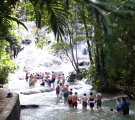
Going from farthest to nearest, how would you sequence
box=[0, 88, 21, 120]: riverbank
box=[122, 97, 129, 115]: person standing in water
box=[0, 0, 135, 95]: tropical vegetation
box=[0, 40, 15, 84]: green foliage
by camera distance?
box=[0, 40, 15, 84]: green foliage, box=[122, 97, 129, 115]: person standing in water, box=[0, 88, 21, 120]: riverbank, box=[0, 0, 135, 95]: tropical vegetation

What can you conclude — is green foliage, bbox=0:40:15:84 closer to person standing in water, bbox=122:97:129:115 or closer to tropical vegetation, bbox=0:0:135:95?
tropical vegetation, bbox=0:0:135:95

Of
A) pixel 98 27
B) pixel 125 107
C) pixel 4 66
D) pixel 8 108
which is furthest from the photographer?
pixel 4 66

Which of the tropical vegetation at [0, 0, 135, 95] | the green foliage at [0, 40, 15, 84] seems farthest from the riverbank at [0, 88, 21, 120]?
the green foliage at [0, 40, 15, 84]

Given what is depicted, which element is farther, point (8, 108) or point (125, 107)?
point (125, 107)

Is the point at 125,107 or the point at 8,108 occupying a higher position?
the point at 8,108

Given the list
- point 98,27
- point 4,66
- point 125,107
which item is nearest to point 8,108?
point 98,27

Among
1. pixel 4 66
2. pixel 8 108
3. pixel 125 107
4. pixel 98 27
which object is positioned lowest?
pixel 125 107

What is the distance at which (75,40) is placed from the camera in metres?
36.7

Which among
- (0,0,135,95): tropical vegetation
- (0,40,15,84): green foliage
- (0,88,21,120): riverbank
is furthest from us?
(0,40,15,84): green foliage

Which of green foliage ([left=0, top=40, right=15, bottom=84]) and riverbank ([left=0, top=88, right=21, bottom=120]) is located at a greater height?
green foliage ([left=0, top=40, right=15, bottom=84])

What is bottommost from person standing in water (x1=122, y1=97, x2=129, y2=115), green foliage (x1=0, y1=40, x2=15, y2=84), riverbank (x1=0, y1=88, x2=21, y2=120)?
person standing in water (x1=122, y1=97, x2=129, y2=115)

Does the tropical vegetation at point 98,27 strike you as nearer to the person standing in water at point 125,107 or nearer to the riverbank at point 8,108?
the person standing in water at point 125,107

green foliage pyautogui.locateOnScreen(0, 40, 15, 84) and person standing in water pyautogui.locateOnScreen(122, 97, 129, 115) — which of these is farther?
green foliage pyautogui.locateOnScreen(0, 40, 15, 84)

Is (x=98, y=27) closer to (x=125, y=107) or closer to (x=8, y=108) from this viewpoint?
(x=8, y=108)
